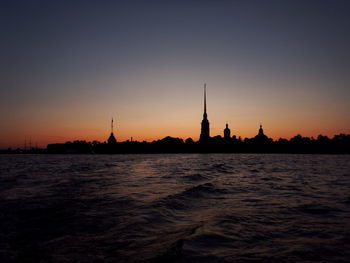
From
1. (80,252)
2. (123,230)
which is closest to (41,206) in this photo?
(123,230)

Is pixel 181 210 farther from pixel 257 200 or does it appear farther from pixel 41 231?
pixel 41 231

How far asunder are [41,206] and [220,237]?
850 cm

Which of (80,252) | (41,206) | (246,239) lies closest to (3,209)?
(41,206)

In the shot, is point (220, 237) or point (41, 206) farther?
point (41, 206)

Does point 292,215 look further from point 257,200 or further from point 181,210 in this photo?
point 181,210

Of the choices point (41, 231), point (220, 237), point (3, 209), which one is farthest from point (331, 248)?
point (3, 209)

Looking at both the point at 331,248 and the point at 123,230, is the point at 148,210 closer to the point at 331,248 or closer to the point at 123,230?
the point at 123,230

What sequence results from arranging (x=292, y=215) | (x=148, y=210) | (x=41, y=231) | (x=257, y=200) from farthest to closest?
(x=257, y=200) → (x=148, y=210) → (x=292, y=215) → (x=41, y=231)

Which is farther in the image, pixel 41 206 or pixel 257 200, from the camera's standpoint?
pixel 257 200

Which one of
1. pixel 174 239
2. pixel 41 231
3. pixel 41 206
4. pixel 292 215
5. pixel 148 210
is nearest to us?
pixel 174 239

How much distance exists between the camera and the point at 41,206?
1163cm

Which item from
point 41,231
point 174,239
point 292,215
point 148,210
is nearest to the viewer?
point 174,239

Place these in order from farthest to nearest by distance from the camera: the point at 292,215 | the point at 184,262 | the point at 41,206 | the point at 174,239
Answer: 1. the point at 41,206
2. the point at 292,215
3. the point at 174,239
4. the point at 184,262

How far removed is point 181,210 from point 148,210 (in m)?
1.42
